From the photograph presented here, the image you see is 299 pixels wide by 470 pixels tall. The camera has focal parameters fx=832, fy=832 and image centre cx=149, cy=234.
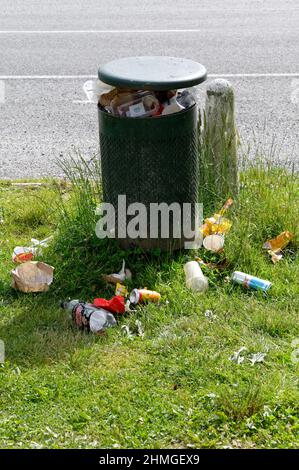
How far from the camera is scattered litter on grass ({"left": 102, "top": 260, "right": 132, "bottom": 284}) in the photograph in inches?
199

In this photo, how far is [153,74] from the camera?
16.0 ft

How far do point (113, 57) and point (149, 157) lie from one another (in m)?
5.30

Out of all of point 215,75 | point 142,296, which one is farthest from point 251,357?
point 215,75

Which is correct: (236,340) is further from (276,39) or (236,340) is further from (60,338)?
(276,39)

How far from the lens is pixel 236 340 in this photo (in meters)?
4.48

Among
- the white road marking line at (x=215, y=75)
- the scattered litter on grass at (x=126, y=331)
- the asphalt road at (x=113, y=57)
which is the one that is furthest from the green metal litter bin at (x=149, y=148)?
the white road marking line at (x=215, y=75)

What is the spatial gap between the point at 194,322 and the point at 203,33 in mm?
7184

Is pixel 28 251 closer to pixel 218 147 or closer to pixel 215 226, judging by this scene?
pixel 215 226

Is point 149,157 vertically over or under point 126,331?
over

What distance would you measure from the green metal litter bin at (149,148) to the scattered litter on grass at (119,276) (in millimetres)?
199

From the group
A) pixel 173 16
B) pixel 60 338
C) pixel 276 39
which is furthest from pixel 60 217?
pixel 173 16

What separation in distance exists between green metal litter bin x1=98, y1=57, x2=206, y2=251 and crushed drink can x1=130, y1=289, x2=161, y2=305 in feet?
1.43

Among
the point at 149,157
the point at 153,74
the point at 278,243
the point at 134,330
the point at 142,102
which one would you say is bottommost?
the point at 134,330

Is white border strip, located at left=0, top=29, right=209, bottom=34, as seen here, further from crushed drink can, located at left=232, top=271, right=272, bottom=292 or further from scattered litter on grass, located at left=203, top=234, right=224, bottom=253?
crushed drink can, located at left=232, top=271, right=272, bottom=292
